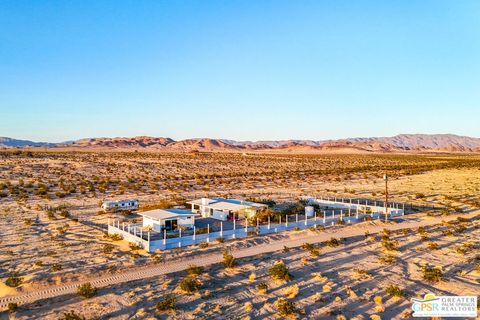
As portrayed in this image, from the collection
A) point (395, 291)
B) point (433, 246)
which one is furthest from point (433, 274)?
point (433, 246)

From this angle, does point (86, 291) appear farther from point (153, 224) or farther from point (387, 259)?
point (387, 259)

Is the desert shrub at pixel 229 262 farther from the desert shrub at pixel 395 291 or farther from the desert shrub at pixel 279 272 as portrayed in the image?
the desert shrub at pixel 395 291

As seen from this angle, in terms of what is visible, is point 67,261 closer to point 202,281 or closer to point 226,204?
point 202,281

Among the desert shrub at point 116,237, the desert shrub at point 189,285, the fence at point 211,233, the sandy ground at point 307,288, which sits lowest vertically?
the sandy ground at point 307,288

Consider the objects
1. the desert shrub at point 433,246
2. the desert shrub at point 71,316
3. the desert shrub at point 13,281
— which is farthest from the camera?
the desert shrub at point 433,246

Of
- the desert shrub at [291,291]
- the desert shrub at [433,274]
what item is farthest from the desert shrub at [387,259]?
the desert shrub at [291,291]

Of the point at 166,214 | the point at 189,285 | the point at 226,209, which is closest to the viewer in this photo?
the point at 189,285

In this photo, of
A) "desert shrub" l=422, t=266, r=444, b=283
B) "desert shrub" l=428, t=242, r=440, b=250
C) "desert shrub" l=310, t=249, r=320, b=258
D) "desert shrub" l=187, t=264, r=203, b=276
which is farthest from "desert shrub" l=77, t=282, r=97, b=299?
"desert shrub" l=428, t=242, r=440, b=250
